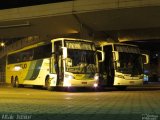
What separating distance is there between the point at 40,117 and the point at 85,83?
16809 mm

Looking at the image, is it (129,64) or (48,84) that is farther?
(129,64)

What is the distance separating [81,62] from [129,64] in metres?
4.13

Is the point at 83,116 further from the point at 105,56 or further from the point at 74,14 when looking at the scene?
the point at 74,14

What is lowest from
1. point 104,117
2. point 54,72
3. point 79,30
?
point 104,117

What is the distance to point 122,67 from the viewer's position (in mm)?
29078

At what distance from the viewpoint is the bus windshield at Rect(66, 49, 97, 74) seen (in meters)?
26.4

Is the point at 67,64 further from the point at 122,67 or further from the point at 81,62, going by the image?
the point at 122,67

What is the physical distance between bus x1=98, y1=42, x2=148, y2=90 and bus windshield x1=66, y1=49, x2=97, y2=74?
232 centimetres

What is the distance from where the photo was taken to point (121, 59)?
29.2 meters

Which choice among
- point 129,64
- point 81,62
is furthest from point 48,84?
point 129,64

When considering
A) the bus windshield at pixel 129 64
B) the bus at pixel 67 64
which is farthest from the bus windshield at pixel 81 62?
the bus windshield at pixel 129 64

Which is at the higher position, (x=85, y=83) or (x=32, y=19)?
(x=32, y=19)

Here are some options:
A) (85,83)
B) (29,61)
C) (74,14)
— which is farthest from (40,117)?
(74,14)

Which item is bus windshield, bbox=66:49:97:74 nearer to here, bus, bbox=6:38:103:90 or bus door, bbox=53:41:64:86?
bus, bbox=6:38:103:90
